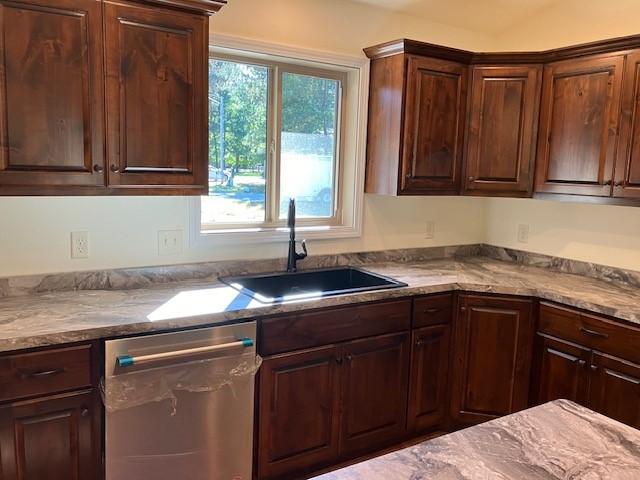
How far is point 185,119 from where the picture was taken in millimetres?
2254

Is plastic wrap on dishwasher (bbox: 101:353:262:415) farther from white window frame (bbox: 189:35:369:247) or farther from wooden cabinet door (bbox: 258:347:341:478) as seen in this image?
white window frame (bbox: 189:35:369:247)

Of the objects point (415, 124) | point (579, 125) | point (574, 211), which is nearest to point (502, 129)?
point (579, 125)

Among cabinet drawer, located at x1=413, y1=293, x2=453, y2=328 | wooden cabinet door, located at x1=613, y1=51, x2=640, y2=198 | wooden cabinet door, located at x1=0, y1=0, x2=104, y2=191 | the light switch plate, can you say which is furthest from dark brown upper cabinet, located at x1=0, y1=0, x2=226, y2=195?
wooden cabinet door, located at x1=613, y1=51, x2=640, y2=198

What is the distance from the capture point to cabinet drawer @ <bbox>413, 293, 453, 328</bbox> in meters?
2.78

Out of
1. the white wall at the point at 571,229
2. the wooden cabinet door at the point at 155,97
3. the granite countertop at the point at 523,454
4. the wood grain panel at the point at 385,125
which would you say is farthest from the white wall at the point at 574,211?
the wooden cabinet door at the point at 155,97

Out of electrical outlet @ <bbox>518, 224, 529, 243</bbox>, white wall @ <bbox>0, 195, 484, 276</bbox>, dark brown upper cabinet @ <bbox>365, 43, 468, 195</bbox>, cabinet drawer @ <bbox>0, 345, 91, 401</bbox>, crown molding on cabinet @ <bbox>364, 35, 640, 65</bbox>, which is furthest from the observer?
electrical outlet @ <bbox>518, 224, 529, 243</bbox>

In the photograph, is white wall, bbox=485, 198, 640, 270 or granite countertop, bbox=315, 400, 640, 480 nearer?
granite countertop, bbox=315, 400, 640, 480

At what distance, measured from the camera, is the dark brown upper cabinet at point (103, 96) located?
1.91 m

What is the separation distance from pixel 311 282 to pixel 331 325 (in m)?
0.58

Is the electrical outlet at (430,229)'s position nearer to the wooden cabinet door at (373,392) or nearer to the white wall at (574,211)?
the white wall at (574,211)

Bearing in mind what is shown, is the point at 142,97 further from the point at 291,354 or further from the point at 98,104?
the point at 291,354

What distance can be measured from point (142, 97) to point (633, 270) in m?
2.68

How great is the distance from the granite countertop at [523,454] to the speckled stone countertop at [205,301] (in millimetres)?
1167

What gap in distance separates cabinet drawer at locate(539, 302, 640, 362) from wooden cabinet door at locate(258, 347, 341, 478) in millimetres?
1134
